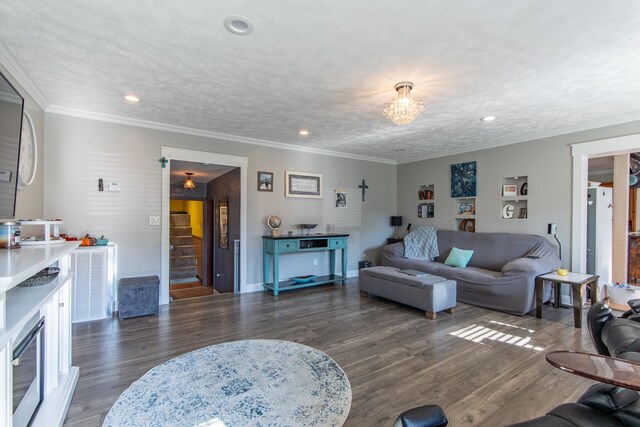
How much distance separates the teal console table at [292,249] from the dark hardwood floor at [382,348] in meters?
0.46

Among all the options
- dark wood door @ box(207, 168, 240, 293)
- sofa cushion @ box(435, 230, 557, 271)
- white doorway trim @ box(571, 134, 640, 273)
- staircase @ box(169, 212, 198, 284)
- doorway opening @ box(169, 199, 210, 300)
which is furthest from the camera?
staircase @ box(169, 212, 198, 284)

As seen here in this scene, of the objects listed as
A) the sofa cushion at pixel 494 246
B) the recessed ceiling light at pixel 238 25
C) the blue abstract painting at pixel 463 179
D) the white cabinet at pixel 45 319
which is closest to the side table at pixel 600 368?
the white cabinet at pixel 45 319

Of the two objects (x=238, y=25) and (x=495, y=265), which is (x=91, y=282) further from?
(x=495, y=265)

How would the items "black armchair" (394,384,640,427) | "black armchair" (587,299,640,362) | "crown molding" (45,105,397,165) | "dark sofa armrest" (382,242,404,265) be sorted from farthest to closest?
"dark sofa armrest" (382,242,404,265) → "crown molding" (45,105,397,165) → "black armchair" (587,299,640,362) → "black armchair" (394,384,640,427)

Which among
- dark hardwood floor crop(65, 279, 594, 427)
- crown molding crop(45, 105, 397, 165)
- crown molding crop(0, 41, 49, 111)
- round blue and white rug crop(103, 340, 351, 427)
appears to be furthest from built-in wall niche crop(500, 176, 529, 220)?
crown molding crop(0, 41, 49, 111)

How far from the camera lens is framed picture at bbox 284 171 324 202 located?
17.4 feet

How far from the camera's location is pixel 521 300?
12.3ft

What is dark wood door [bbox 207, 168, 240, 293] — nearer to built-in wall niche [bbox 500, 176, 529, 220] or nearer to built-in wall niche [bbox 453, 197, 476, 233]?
built-in wall niche [bbox 453, 197, 476, 233]

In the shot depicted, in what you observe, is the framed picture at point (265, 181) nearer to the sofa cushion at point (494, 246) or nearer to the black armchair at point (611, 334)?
the sofa cushion at point (494, 246)

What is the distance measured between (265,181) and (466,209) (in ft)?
12.0

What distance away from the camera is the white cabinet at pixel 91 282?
11.4ft

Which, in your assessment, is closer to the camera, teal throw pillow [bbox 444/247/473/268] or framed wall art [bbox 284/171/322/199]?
teal throw pillow [bbox 444/247/473/268]

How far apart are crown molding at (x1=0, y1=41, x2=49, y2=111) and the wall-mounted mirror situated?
120 inches

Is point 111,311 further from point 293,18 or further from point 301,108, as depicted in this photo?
point 293,18
